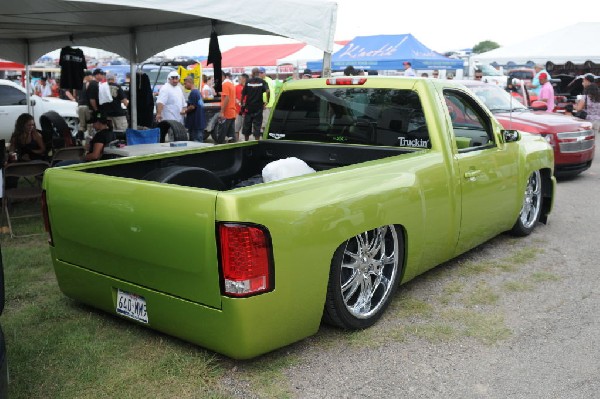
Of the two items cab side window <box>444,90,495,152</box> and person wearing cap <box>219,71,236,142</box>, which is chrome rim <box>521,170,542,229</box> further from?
person wearing cap <box>219,71,236,142</box>

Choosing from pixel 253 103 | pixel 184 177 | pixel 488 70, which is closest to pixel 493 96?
pixel 253 103

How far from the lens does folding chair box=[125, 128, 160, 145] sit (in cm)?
908

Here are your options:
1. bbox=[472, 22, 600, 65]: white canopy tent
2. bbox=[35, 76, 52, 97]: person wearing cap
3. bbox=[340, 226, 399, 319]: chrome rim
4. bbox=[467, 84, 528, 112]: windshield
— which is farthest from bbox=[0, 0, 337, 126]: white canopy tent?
bbox=[472, 22, 600, 65]: white canopy tent

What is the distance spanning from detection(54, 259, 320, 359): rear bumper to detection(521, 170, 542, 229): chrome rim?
3.66 meters

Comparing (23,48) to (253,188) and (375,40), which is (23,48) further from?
(375,40)

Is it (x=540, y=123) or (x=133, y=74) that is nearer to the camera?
(x=540, y=123)

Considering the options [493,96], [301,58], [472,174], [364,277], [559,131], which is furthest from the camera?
[301,58]

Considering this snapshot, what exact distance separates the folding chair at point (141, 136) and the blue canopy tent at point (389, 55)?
14.8 m

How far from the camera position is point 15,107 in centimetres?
1498

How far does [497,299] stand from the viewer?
4664mm

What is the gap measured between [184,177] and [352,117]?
165cm

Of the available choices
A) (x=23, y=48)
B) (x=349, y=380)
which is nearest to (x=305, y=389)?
(x=349, y=380)

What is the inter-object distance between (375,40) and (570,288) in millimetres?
20822

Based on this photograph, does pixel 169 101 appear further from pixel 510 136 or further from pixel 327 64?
pixel 510 136
